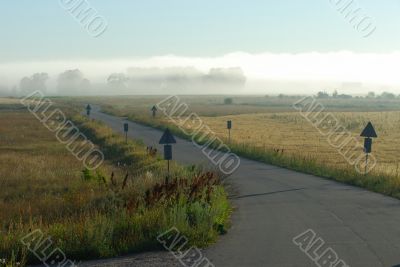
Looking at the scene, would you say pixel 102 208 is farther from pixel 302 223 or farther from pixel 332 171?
pixel 332 171

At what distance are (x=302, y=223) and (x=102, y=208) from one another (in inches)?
203

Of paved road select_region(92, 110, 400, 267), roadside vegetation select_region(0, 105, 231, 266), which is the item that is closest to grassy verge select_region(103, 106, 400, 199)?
paved road select_region(92, 110, 400, 267)

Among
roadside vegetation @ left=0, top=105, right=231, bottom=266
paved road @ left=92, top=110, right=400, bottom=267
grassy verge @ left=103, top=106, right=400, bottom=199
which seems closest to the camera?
paved road @ left=92, top=110, right=400, bottom=267

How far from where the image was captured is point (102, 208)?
41.4 ft

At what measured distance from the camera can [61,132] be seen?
44500 millimetres

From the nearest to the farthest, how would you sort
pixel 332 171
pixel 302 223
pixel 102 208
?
pixel 302 223 → pixel 102 208 → pixel 332 171

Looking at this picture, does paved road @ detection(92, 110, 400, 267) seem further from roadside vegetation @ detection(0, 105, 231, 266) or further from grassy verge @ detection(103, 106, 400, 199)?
roadside vegetation @ detection(0, 105, 231, 266)

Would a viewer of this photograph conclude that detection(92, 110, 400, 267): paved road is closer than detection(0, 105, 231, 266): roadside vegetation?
Yes

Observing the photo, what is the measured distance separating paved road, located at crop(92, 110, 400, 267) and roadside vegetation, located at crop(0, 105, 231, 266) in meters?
0.69

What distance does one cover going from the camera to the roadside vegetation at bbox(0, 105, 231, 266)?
895 cm

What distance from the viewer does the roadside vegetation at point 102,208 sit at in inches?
352

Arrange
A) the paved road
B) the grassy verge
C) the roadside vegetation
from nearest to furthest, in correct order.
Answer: the paved road
the roadside vegetation
the grassy verge

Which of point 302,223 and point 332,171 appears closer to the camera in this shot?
point 302,223

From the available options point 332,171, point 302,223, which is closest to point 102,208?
point 302,223
